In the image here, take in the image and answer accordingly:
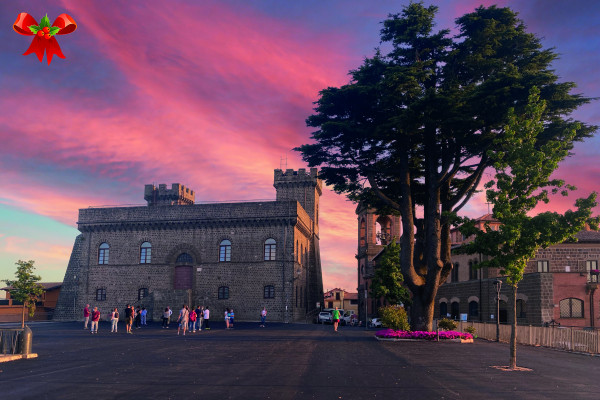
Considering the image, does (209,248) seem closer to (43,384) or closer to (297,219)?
(297,219)

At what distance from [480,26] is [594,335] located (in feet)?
51.6

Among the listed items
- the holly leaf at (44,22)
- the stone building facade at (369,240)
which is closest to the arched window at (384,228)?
the stone building facade at (369,240)

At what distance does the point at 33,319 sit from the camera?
54906 millimetres

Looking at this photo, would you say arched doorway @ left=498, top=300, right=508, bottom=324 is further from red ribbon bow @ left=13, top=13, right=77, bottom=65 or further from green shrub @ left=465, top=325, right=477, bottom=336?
red ribbon bow @ left=13, top=13, right=77, bottom=65

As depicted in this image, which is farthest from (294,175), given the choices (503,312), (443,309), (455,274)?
(503,312)

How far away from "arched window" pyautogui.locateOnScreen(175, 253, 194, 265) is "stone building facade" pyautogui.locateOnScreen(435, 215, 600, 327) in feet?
85.8

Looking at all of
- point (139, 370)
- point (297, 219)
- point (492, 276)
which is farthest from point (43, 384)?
point (297, 219)

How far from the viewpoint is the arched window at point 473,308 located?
45438 millimetres

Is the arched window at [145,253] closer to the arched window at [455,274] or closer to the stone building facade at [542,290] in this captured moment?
the stone building facade at [542,290]

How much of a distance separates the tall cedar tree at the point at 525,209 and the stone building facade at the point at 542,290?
1496cm

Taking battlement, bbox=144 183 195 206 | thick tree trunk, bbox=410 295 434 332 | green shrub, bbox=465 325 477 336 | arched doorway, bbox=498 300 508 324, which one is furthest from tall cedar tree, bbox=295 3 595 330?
battlement, bbox=144 183 195 206

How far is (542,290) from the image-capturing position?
37031 mm

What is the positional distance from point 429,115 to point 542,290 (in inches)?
729

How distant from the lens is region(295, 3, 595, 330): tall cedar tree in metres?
25.6
